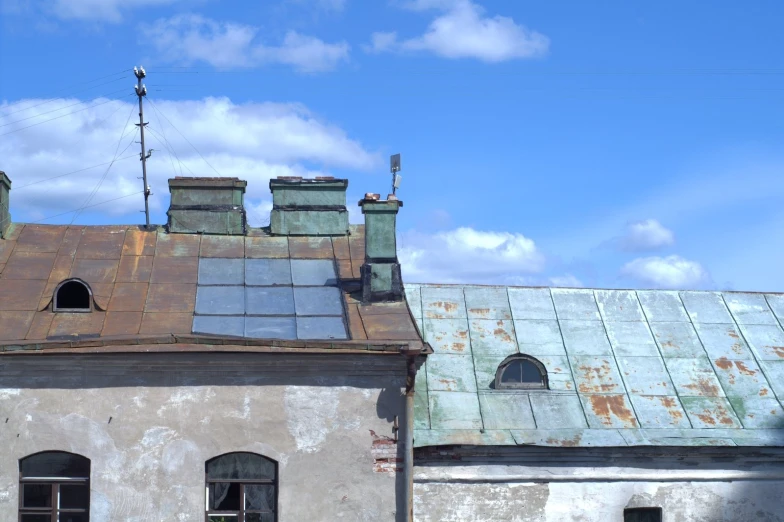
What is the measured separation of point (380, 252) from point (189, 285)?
309 cm

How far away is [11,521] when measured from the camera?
14203 millimetres

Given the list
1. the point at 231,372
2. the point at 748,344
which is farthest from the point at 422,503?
the point at 748,344

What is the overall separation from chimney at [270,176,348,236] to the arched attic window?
362 centimetres

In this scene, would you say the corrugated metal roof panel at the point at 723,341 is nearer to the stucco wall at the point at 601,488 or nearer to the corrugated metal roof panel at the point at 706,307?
the corrugated metal roof panel at the point at 706,307

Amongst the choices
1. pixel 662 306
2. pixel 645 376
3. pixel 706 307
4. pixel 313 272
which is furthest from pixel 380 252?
pixel 706 307

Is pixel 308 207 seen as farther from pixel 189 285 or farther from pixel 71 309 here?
pixel 71 309

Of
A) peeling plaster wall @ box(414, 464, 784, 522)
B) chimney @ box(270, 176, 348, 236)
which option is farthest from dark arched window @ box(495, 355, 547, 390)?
chimney @ box(270, 176, 348, 236)

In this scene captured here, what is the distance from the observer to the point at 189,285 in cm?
1616

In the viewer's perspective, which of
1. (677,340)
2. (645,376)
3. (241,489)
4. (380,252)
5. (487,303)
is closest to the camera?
(241,489)

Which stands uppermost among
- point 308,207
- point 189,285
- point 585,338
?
point 308,207

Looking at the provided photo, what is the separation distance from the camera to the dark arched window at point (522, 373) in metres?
17.2

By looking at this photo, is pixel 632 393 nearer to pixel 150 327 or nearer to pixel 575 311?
pixel 575 311

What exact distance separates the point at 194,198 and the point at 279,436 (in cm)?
542

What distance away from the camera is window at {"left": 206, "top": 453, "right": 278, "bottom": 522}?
14.4 m
